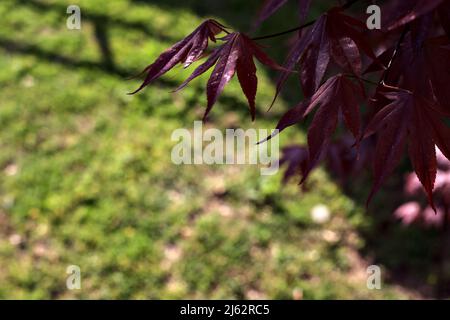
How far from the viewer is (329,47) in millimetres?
1449

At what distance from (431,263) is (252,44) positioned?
2365 millimetres

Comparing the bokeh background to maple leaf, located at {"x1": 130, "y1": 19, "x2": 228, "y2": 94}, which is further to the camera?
the bokeh background

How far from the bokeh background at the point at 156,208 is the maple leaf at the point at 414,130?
192 centimetres

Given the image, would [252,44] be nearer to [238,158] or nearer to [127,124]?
[238,158]

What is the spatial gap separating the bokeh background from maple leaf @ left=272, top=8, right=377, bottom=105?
1.99m

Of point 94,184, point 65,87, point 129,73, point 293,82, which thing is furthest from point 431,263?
point 65,87

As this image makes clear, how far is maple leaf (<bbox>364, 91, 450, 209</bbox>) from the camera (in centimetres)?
139

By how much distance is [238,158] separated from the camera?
3.95 metres
